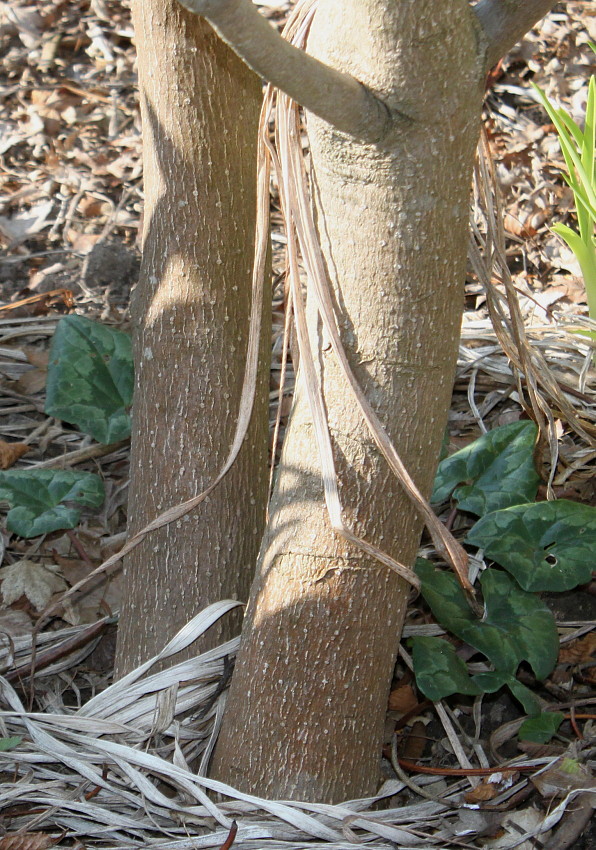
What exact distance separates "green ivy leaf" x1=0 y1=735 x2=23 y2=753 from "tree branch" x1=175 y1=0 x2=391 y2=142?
1049 mm

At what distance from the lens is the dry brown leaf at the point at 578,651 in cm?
150

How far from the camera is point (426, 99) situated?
3.01ft

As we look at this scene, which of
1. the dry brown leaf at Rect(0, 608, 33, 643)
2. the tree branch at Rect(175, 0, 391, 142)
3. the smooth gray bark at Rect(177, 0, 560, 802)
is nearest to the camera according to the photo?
the tree branch at Rect(175, 0, 391, 142)

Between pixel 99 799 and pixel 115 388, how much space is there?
0.98 meters

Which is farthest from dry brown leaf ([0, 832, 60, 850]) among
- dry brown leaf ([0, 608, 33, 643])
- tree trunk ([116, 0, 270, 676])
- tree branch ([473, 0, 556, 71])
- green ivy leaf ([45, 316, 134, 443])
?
tree branch ([473, 0, 556, 71])

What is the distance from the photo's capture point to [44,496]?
1764mm

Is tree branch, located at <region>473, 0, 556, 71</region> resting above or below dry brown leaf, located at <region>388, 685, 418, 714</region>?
above

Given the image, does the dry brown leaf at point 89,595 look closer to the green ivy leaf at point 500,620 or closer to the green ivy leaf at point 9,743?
the green ivy leaf at point 9,743

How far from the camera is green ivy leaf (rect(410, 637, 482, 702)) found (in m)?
1.33

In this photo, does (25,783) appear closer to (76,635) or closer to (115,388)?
(76,635)

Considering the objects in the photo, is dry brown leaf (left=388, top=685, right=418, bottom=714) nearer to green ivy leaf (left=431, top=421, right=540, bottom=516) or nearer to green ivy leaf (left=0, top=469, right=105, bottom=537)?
green ivy leaf (left=431, top=421, right=540, bottom=516)

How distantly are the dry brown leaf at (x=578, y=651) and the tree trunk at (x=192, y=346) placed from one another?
0.60m

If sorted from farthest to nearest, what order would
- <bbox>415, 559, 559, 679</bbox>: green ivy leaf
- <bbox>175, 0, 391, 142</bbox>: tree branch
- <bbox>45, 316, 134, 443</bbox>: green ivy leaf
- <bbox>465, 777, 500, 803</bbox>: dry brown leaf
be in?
<bbox>45, 316, 134, 443</bbox>: green ivy leaf
<bbox>415, 559, 559, 679</bbox>: green ivy leaf
<bbox>465, 777, 500, 803</bbox>: dry brown leaf
<bbox>175, 0, 391, 142</bbox>: tree branch

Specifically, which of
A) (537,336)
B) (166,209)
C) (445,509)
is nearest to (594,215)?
(537,336)
